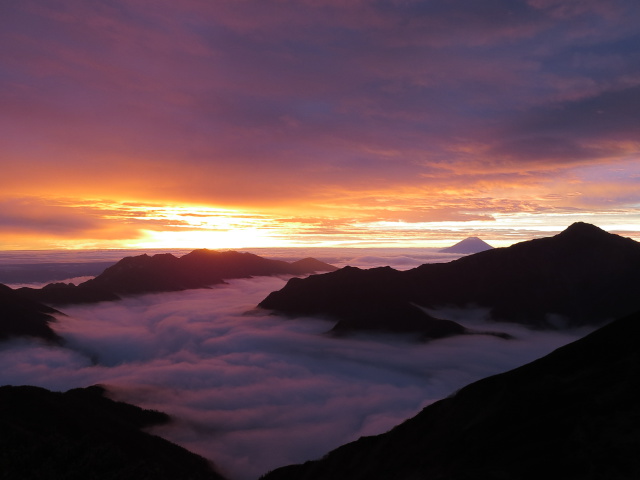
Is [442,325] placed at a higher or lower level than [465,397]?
lower

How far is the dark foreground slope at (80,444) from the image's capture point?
46406 millimetres

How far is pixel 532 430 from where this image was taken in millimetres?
34406

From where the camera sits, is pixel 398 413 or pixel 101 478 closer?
pixel 101 478

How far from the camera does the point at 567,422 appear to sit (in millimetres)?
32781

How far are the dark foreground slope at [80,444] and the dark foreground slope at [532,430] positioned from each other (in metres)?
19.4

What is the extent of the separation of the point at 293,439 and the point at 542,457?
3601 inches

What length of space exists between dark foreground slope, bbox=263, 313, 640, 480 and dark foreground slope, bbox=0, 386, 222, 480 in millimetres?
19444

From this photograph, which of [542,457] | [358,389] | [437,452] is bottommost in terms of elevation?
[358,389]

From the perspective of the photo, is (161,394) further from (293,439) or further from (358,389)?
(358,389)

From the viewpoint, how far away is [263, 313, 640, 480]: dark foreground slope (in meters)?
28.4

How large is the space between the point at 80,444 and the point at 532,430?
49.6 metres

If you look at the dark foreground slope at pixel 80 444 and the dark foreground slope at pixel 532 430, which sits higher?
the dark foreground slope at pixel 532 430

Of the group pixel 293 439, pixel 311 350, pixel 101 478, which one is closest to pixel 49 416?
pixel 101 478

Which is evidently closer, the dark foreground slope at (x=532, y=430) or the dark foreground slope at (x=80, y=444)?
the dark foreground slope at (x=532, y=430)
